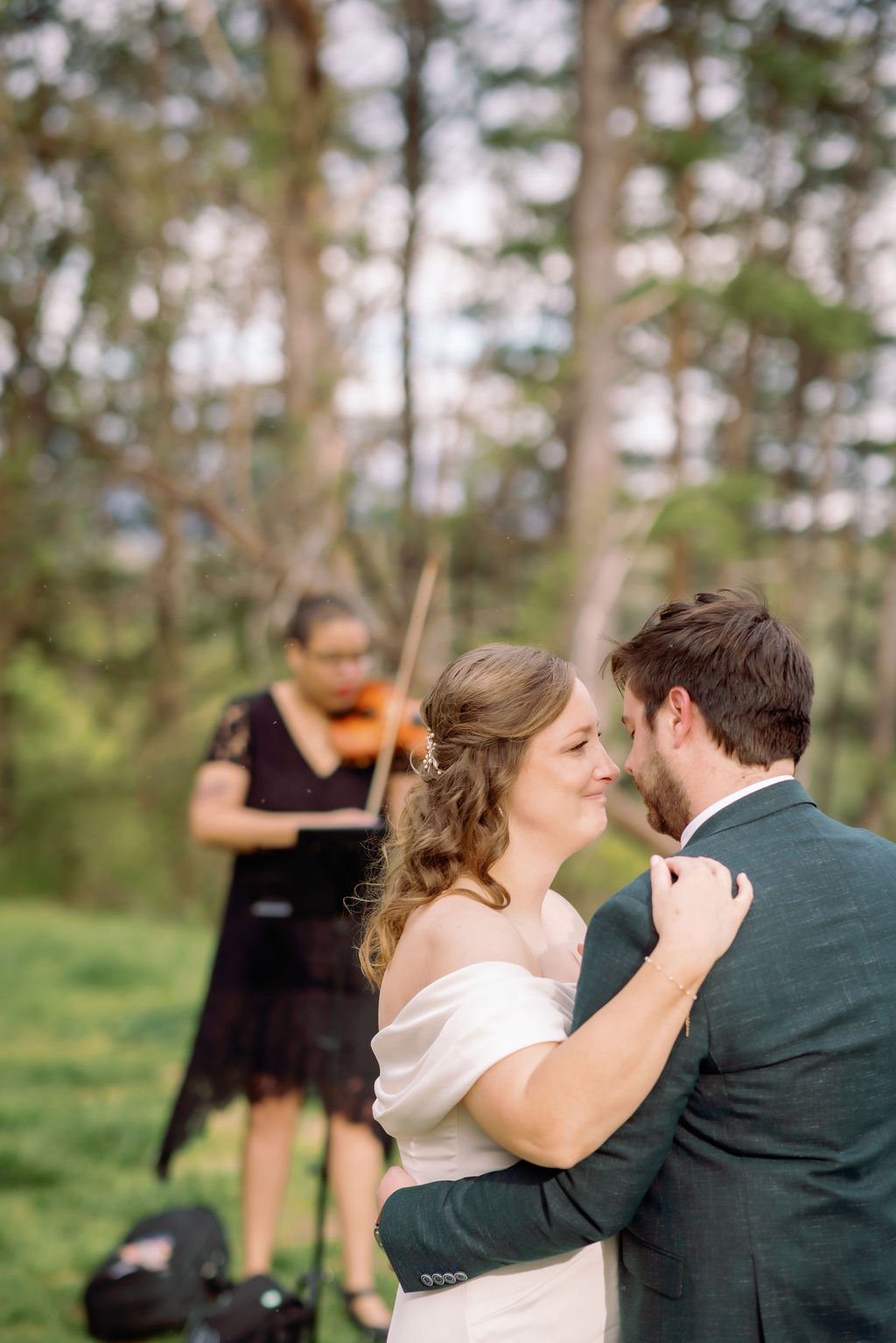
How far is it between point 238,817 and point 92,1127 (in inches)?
92.3

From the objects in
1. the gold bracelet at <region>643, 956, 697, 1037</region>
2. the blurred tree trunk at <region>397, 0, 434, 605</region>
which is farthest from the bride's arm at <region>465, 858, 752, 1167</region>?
the blurred tree trunk at <region>397, 0, 434, 605</region>

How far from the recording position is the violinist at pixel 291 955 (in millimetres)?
3803

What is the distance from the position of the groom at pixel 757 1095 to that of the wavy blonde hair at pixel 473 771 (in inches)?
13.2

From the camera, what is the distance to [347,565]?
1005 centimetres

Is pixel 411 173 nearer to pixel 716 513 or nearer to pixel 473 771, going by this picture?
pixel 716 513

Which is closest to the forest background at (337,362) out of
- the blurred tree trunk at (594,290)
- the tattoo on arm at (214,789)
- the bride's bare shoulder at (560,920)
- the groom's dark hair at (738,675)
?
the blurred tree trunk at (594,290)

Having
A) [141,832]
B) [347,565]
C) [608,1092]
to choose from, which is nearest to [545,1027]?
[608,1092]

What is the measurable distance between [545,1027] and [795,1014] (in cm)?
32

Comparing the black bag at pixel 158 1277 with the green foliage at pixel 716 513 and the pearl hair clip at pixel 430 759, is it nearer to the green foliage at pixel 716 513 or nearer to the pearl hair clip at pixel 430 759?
the pearl hair clip at pixel 430 759

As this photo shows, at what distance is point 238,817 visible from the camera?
394cm

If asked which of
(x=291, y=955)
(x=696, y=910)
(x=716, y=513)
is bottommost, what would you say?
(x=291, y=955)

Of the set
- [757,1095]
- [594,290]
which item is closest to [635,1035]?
[757,1095]

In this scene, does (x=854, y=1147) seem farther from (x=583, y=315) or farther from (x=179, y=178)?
(x=179, y=178)

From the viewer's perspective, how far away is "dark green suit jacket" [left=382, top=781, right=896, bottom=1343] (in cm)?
151
